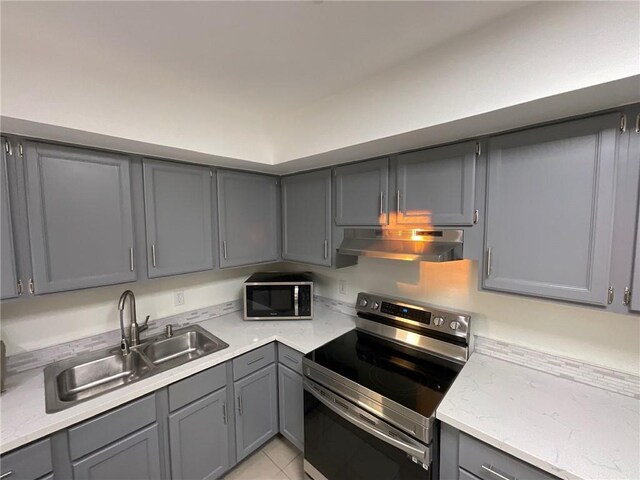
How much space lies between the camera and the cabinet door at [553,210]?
1.03m

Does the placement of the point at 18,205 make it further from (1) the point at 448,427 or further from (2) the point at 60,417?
(1) the point at 448,427

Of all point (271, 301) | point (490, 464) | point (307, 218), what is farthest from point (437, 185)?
point (271, 301)

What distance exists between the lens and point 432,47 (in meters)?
1.15

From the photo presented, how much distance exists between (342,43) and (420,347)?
1688mm

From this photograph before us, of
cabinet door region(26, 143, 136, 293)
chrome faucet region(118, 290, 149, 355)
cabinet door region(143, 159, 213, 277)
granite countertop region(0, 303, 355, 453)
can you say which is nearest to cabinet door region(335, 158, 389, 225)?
granite countertop region(0, 303, 355, 453)

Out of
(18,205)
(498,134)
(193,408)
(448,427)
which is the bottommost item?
(193,408)

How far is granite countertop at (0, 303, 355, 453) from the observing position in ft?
3.56

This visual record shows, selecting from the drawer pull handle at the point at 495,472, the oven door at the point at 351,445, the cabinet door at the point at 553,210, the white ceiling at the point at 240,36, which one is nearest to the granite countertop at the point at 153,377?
the oven door at the point at 351,445

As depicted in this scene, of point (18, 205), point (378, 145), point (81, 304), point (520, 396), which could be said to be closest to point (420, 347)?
point (520, 396)

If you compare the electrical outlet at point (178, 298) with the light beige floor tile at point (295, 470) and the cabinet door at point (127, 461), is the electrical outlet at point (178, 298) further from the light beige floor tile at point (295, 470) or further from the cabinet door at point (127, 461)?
the light beige floor tile at point (295, 470)

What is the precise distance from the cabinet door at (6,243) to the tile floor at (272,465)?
1.66 meters

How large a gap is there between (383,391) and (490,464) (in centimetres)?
46

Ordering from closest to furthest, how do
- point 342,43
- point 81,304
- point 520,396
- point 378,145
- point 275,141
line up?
point 342,43
point 520,396
point 378,145
point 81,304
point 275,141

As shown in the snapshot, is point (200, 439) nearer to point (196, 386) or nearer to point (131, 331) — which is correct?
point (196, 386)
